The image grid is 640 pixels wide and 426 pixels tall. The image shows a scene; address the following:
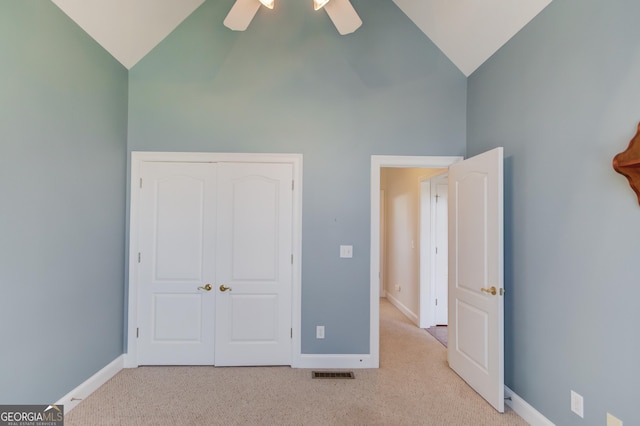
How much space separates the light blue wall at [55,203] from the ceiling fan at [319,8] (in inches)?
49.3

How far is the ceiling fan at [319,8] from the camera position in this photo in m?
1.88

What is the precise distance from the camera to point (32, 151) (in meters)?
1.96

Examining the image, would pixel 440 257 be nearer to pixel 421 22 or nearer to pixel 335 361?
pixel 335 361

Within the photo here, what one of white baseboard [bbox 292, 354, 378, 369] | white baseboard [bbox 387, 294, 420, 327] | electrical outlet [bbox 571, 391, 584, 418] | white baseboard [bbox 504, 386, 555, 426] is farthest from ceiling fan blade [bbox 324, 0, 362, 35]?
white baseboard [bbox 387, 294, 420, 327]

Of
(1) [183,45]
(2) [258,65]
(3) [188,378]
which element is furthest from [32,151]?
(3) [188,378]

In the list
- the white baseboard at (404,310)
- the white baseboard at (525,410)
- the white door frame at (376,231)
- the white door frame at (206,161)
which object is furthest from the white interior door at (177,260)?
the white baseboard at (404,310)

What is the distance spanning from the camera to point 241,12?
1984 millimetres

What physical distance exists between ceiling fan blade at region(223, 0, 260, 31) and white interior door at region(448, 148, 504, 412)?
6.46 ft

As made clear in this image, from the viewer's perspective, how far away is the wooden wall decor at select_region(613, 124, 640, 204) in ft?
4.88

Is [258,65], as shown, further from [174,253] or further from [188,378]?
[188,378]

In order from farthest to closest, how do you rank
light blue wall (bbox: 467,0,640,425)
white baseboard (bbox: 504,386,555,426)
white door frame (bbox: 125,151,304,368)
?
1. white door frame (bbox: 125,151,304,368)
2. white baseboard (bbox: 504,386,555,426)
3. light blue wall (bbox: 467,0,640,425)

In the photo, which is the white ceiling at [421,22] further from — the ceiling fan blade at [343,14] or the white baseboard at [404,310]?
the white baseboard at [404,310]

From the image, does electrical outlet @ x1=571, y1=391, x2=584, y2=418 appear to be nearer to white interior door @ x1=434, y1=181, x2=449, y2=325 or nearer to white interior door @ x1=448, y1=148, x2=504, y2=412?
white interior door @ x1=448, y1=148, x2=504, y2=412

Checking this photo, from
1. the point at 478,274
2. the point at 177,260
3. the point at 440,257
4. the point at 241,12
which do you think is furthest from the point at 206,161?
the point at 440,257
